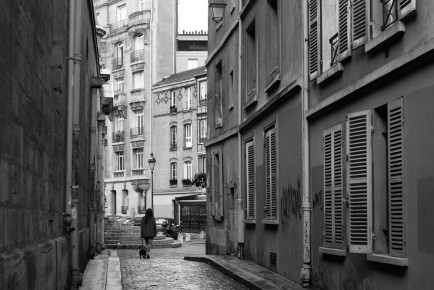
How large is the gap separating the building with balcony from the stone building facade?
4532cm

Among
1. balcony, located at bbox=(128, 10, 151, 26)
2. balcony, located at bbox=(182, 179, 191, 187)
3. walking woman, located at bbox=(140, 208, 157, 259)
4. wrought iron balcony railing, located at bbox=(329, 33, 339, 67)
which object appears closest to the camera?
wrought iron balcony railing, located at bbox=(329, 33, 339, 67)

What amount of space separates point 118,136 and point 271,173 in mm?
51333

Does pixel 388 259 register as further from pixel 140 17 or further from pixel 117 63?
pixel 117 63

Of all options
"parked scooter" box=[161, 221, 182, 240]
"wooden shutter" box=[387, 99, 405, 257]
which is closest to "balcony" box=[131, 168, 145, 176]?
"parked scooter" box=[161, 221, 182, 240]

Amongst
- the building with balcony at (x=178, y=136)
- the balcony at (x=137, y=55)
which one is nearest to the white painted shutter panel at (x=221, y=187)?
the building with balcony at (x=178, y=136)

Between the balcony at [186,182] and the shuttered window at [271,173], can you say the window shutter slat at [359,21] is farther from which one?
the balcony at [186,182]

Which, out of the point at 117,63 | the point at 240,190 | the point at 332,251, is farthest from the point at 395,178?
the point at 117,63

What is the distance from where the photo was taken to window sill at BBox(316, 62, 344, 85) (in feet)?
35.9

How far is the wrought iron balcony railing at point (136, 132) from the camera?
2517 inches

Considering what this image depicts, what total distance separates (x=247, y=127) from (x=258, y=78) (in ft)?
4.82

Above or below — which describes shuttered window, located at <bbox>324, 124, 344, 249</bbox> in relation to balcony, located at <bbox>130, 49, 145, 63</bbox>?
below

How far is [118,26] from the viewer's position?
67.4 m

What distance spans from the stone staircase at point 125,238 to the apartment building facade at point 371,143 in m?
24.1

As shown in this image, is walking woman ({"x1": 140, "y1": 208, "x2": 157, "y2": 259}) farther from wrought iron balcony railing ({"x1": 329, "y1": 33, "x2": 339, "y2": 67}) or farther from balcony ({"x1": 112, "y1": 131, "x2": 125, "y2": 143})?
balcony ({"x1": 112, "y1": 131, "x2": 125, "y2": 143})
